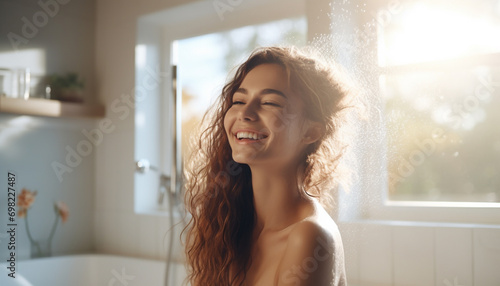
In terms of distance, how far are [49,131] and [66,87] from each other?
138 millimetres

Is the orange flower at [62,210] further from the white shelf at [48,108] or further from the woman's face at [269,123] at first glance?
the woman's face at [269,123]

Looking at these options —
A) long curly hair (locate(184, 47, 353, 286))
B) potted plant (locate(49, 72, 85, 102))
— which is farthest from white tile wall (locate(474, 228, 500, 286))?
potted plant (locate(49, 72, 85, 102))

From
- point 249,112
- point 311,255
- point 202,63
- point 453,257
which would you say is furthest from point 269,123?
point 202,63

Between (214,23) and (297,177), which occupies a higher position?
(214,23)

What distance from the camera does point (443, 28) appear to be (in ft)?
2.57

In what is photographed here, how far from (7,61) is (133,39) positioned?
35 cm

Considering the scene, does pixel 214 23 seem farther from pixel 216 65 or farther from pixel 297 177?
pixel 297 177

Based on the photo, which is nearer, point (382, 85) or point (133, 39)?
point (382, 85)

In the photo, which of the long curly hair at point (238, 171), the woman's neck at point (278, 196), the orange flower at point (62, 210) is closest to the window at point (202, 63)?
the orange flower at point (62, 210)

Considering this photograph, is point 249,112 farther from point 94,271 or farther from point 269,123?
point 94,271

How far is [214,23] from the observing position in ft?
4.32

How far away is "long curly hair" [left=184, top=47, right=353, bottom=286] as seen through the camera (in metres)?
0.62

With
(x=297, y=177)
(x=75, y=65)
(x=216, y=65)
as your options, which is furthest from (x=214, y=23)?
(x=297, y=177)

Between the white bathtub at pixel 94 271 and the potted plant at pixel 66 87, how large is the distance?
0.45 m
